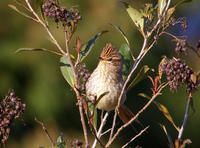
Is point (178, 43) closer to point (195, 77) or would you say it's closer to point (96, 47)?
point (195, 77)

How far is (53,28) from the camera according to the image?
6125 millimetres

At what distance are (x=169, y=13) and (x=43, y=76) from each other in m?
5.13

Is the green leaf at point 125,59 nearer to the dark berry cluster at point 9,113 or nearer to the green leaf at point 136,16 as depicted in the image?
the green leaf at point 136,16

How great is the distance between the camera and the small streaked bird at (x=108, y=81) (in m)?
2.62

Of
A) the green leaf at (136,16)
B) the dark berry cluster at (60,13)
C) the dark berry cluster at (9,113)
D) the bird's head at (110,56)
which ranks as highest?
the dark berry cluster at (60,13)

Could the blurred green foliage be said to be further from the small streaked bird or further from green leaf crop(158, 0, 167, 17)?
green leaf crop(158, 0, 167, 17)

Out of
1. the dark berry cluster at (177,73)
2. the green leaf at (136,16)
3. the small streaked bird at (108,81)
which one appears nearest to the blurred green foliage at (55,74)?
the small streaked bird at (108,81)

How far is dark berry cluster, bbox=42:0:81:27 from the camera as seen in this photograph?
1616 mm

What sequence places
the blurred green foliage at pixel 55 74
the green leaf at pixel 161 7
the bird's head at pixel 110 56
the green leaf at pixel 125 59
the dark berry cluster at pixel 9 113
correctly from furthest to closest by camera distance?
1. the blurred green foliage at pixel 55 74
2. the bird's head at pixel 110 56
3. the green leaf at pixel 125 59
4. the green leaf at pixel 161 7
5. the dark berry cluster at pixel 9 113

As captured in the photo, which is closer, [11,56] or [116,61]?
[116,61]

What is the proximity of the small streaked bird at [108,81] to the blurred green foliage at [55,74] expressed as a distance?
3.28 metres

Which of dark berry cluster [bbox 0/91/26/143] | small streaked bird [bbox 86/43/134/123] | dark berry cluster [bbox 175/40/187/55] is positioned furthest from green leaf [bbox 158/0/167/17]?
dark berry cluster [bbox 0/91/26/143]

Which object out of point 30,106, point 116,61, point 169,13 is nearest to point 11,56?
point 30,106

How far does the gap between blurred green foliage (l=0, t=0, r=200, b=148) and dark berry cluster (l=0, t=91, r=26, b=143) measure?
14.3 ft
